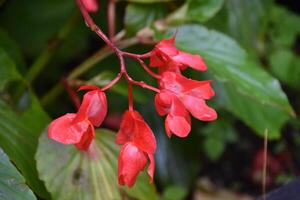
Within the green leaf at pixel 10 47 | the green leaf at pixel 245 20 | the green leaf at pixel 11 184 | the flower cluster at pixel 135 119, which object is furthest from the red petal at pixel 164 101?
the green leaf at pixel 245 20

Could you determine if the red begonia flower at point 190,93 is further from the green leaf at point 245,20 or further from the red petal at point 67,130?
the green leaf at point 245,20

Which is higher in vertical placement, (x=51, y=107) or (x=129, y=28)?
(x=129, y=28)

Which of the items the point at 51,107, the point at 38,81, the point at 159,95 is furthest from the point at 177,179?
the point at 159,95

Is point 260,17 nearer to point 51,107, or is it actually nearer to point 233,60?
point 233,60

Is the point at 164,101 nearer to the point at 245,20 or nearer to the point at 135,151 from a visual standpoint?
the point at 135,151

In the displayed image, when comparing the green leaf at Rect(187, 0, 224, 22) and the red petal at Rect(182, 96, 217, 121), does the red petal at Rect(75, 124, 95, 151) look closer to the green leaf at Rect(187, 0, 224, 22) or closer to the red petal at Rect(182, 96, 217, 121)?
the red petal at Rect(182, 96, 217, 121)

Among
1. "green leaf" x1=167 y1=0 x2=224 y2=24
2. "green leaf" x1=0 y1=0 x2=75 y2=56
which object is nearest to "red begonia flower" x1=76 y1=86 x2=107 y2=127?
"green leaf" x1=167 y1=0 x2=224 y2=24
